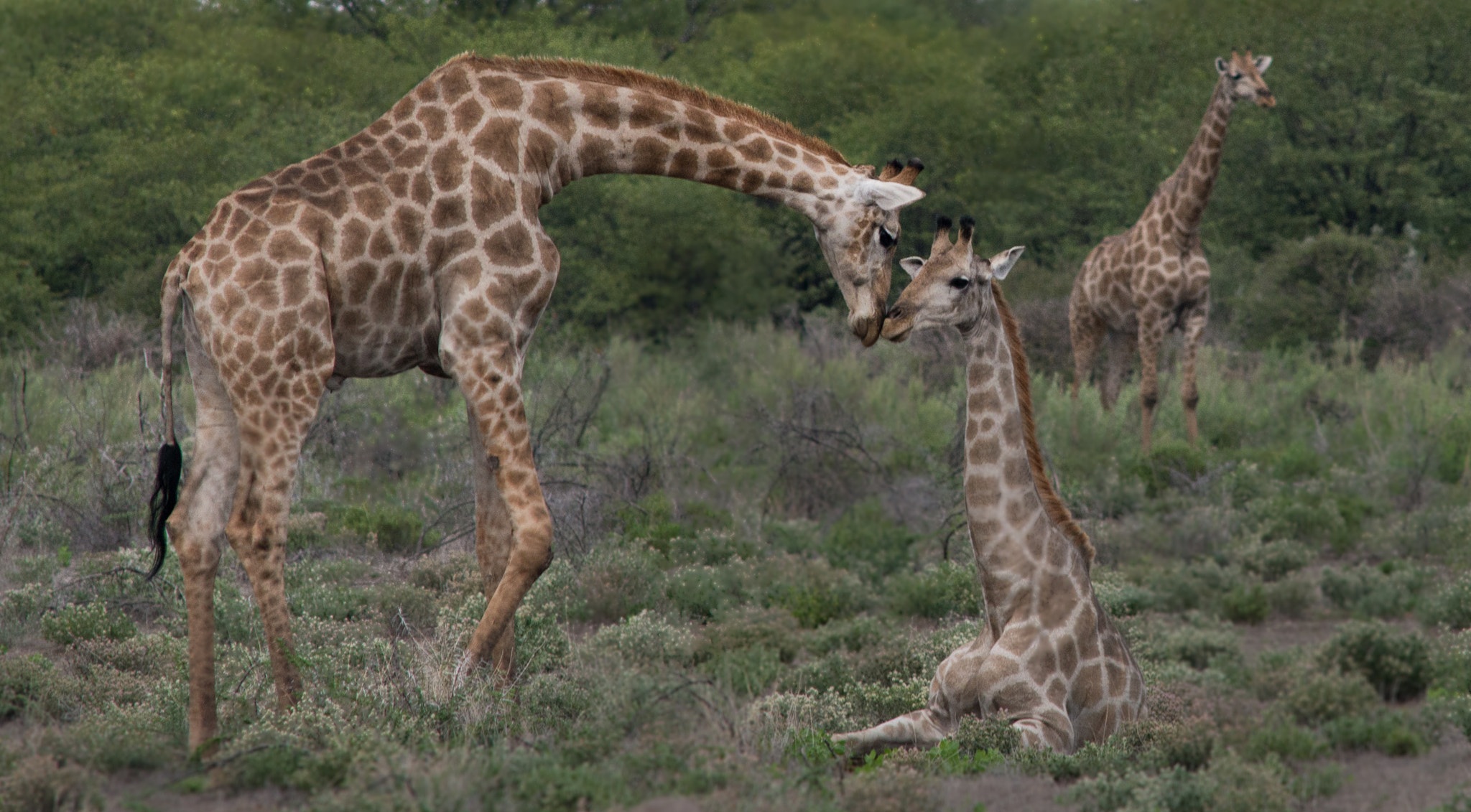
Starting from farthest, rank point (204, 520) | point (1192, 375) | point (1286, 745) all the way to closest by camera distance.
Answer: point (1192, 375), point (204, 520), point (1286, 745)

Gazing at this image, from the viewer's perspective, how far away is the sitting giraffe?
215 inches

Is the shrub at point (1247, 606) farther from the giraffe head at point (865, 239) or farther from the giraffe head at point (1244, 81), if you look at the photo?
the giraffe head at point (1244, 81)

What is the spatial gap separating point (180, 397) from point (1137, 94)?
1849 centimetres

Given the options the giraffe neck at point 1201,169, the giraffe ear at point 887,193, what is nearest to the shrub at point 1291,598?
the giraffe ear at point 887,193

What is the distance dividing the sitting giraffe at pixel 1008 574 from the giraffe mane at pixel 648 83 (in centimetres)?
83

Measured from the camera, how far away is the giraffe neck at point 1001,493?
222 inches

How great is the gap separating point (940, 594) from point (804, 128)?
16.2 metres

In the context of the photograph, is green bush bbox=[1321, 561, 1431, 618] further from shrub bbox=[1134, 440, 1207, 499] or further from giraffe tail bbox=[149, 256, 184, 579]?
giraffe tail bbox=[149, 256, 184, 579]

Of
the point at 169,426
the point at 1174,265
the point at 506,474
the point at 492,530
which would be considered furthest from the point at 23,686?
the point at 1174,265

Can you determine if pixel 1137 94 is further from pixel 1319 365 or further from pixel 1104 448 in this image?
pixel 1104 448

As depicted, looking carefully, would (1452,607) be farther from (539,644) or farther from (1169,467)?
(539,644)

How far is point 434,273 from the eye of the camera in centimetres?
545

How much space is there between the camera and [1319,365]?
14969 millimetres

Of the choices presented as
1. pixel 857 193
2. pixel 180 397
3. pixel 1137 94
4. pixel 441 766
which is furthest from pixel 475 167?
pixel 1137 94
